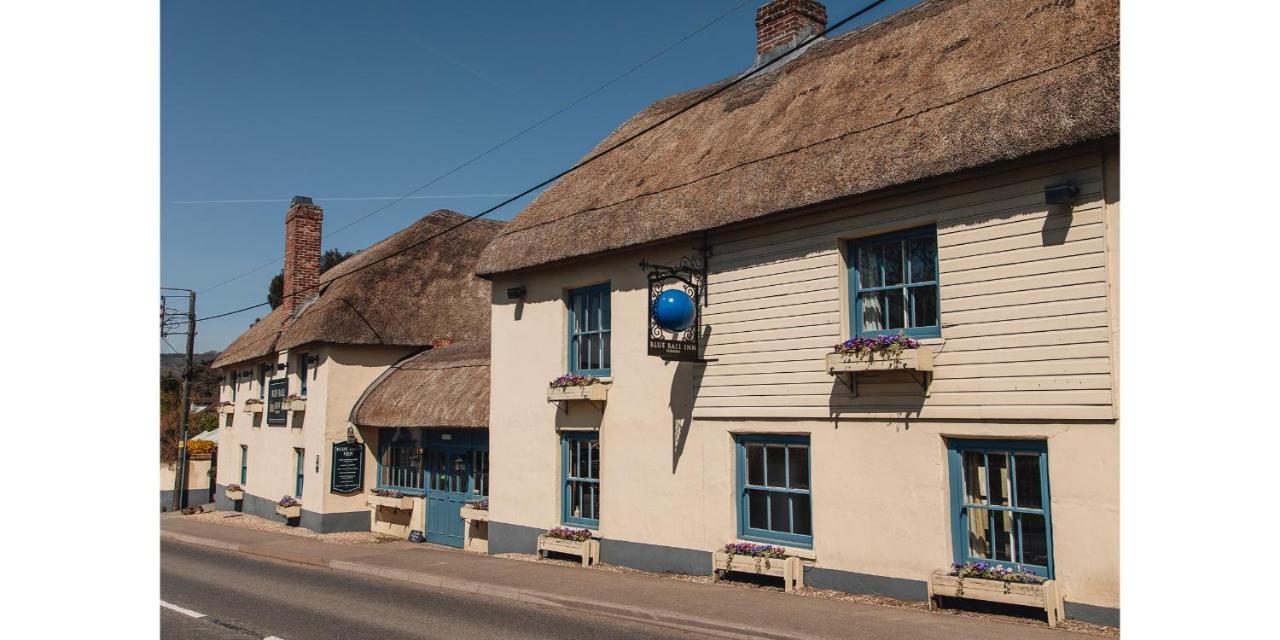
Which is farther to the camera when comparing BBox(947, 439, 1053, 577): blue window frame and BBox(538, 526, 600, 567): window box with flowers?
BBox(538, 526, 600, 567): window box with flowers

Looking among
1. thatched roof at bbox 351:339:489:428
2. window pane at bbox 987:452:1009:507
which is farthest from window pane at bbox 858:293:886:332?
thatched roof at bbox 351:339:489:428

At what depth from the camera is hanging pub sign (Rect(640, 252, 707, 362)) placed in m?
12.1

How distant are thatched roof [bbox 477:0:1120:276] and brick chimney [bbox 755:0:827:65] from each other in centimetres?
94

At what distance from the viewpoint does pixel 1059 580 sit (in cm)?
893

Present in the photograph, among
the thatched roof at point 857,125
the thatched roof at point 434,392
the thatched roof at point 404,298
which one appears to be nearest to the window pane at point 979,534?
the thatched roof at point 857,125

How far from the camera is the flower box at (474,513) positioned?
1717cm

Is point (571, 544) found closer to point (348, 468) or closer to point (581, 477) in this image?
point (581, 477)

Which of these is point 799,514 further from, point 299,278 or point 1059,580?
point 299,278

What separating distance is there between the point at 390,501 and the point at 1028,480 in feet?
49.7

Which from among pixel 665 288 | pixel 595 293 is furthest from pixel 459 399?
pixel 665 288

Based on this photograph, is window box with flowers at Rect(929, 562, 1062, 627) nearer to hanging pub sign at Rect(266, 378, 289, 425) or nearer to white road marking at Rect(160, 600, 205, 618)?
white road marking at Rect(160, 600, 205, 618)

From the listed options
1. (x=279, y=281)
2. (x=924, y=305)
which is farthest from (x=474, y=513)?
(x=279, y=281)

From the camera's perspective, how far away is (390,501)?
67.8 ft

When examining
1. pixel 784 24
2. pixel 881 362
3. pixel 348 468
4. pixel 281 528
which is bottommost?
pixel 281 528
